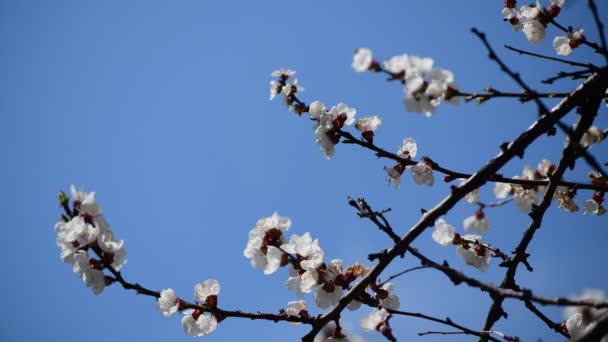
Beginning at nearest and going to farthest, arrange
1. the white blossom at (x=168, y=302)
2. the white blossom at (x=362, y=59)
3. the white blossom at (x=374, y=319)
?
the white blossom at (x=362, y=59) → the white blossom at (x=374, y=319) → the white blossom at (x=168, y=302)

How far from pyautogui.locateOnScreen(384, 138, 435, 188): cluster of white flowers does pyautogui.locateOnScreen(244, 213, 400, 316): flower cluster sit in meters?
0.87

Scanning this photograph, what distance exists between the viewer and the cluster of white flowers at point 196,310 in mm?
2834

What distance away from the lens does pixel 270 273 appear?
8.87ft

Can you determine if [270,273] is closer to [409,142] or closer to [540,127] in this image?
[409,142]

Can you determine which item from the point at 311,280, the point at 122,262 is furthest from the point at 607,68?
the point at 122,262

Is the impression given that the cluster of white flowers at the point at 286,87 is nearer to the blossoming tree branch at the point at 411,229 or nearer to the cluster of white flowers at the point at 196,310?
the blossoming tree branch at the point at 411,229

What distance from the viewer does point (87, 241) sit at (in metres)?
2.50

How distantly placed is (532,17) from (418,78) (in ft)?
5.33

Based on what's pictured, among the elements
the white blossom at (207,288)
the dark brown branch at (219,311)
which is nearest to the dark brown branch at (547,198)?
the dark brown branch at (219,311)

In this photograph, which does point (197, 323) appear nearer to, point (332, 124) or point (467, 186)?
point (332, 124)

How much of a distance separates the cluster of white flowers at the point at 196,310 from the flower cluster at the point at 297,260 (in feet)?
1.38

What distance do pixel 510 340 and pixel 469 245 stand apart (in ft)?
2.19

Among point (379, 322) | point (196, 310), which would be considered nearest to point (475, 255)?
point (379, 322)

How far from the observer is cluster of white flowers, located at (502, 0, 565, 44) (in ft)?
10.4
